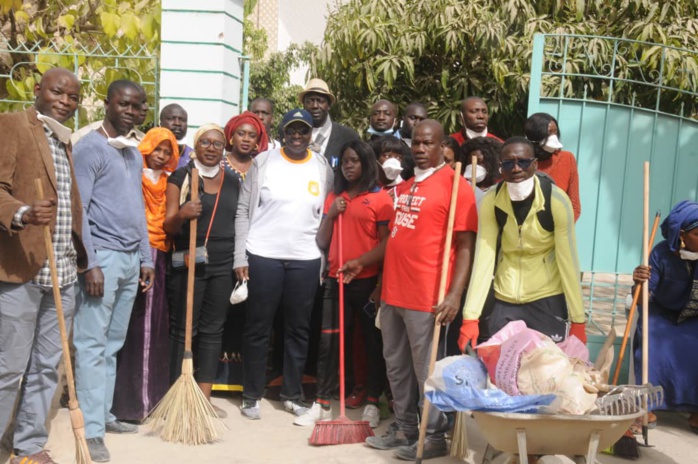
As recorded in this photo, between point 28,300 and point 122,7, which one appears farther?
point 122,7

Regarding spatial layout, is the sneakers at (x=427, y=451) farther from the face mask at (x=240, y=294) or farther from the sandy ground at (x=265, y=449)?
the face mask at (x=240, y=294)

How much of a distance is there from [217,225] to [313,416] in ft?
4.95

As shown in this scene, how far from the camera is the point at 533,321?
4430mm

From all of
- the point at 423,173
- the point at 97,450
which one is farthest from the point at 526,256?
the point at 97,450

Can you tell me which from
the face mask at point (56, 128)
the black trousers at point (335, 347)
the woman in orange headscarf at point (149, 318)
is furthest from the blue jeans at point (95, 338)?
the black trousers at point (335, 347)

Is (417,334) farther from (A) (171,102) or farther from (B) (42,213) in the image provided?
(A) (171,102)

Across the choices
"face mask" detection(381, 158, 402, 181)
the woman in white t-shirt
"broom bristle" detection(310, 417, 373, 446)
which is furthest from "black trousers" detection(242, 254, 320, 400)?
"face mask" detection(381, 158, 402, 181)

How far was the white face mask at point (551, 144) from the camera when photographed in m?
5.81

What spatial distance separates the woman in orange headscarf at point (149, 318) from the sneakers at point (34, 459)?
0.96 metres

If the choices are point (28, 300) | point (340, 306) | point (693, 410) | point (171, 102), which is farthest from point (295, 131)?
point (693, 410)

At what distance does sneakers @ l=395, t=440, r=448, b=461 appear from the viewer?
192 inches

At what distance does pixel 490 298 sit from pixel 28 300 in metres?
2.56

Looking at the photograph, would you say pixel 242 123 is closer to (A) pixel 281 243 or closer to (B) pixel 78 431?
(A) pixel 281 243

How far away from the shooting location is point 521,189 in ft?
14.3
